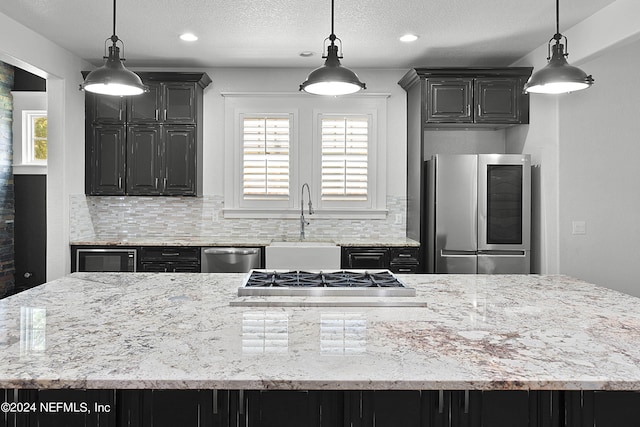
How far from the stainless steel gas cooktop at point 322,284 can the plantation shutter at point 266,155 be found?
273cm

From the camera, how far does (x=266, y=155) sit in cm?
535

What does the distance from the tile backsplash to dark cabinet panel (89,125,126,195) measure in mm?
356

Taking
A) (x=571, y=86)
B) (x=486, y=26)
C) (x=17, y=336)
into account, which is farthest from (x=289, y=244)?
(x=17, y=336)

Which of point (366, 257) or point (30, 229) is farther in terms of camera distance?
point (30, 229)

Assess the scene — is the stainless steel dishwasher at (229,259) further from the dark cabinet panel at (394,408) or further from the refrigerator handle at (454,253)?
the dark cabinet panel at (394,408)

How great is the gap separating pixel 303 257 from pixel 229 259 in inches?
28.0

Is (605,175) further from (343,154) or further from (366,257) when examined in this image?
(343,154)

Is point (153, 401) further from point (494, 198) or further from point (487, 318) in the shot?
point (494, 198)

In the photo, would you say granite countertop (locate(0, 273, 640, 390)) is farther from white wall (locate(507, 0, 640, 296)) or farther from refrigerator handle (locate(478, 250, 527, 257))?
white wall (locate(507, 0, 640, 296))

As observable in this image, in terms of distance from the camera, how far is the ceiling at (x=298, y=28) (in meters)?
3.66

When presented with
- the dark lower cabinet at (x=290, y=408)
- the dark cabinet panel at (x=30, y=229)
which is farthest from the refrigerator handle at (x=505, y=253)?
the dark cabinet panel at (x=30, y=229)

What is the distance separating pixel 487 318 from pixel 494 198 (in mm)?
2850

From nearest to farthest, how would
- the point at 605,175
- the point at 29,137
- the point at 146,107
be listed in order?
the point at 605,175 < the point at 146,107 < the point at 29,137

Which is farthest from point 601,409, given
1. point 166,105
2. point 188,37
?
point 166,105
